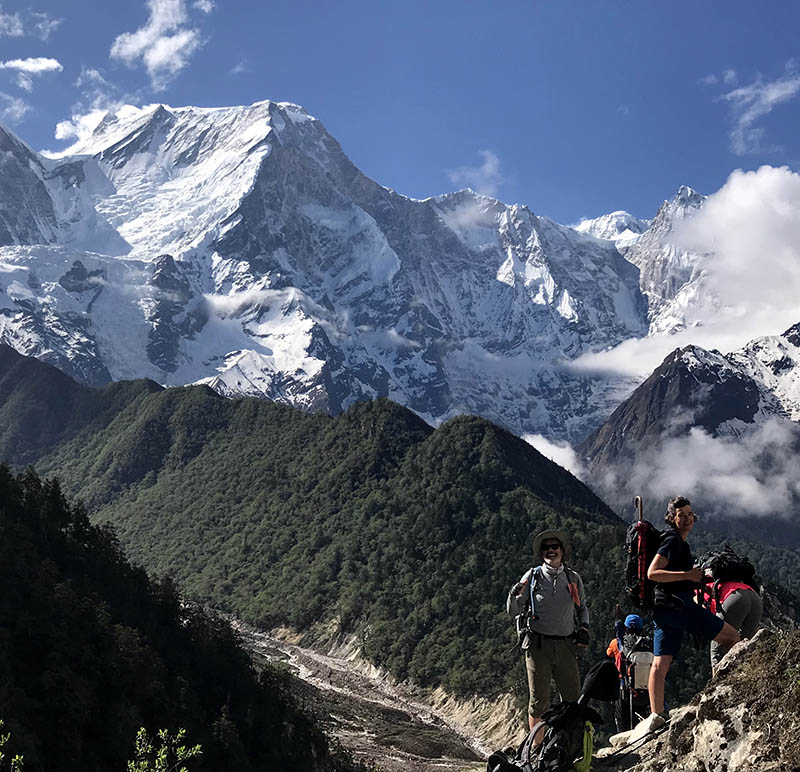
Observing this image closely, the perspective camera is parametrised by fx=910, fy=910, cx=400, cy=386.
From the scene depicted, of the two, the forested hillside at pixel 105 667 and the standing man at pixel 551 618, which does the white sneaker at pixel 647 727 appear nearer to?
the standing man at pixel 551 618

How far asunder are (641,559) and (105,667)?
63.5m

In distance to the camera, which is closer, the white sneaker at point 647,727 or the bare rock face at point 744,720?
the bare rock face at point 744,720

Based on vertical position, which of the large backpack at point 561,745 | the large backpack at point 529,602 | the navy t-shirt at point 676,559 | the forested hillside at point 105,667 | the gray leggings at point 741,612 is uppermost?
the navy t-shirt at point 676,559

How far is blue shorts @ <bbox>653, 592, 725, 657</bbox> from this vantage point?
17656 millimetres

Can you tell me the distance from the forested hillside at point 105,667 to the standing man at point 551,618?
128 feet

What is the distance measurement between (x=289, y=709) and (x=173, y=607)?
62.9ft

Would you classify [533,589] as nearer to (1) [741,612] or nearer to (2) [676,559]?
(2) [676,559]

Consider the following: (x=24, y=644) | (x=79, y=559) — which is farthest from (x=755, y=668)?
(x=79, y=559)

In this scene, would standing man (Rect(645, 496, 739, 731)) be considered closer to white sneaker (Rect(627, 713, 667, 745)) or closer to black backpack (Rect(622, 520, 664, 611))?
white sneaker (Rect(627, 713, 667, 745))

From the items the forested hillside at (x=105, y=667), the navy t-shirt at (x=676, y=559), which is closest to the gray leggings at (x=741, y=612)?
the navy t-shirt at (x=676, y=559)

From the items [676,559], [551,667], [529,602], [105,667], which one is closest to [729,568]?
[676,559]

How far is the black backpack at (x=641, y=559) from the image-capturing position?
18.1 m

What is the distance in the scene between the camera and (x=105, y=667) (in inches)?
2837

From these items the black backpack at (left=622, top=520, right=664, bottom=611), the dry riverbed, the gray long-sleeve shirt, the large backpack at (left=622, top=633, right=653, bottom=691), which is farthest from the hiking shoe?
the dry riverbed
